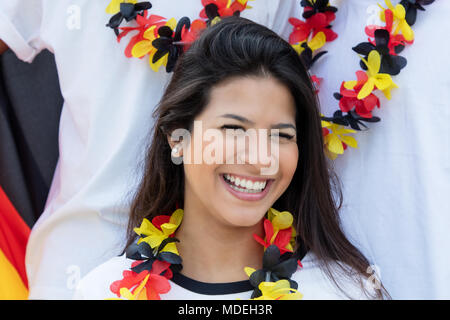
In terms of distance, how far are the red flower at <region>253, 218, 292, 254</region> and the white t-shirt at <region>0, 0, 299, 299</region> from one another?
0.53 m

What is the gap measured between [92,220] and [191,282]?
54cm

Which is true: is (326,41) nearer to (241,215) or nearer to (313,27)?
(313,27)

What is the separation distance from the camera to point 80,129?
2.20m

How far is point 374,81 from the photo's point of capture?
186cm

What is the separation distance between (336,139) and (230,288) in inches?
22.9

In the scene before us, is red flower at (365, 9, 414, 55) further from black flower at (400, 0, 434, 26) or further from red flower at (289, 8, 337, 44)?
red flower at (289, 8, 337, 44)

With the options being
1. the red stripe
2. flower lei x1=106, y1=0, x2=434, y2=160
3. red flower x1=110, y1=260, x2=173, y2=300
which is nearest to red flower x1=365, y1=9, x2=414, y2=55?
flower lei x1=106, y1=0, x2=434, y2=160

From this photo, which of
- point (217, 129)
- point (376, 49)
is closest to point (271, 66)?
point (217, 129)

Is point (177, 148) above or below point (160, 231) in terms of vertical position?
above

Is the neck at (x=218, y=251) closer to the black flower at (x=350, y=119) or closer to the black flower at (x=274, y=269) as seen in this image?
the black flower at (x=274, y=269)

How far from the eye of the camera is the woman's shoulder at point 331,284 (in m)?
1.73

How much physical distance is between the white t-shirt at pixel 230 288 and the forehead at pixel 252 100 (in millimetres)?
447

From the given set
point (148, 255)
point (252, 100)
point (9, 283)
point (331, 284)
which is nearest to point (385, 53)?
point (252, 100)

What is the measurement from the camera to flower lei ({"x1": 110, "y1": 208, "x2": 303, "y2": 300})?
5.56 feet
